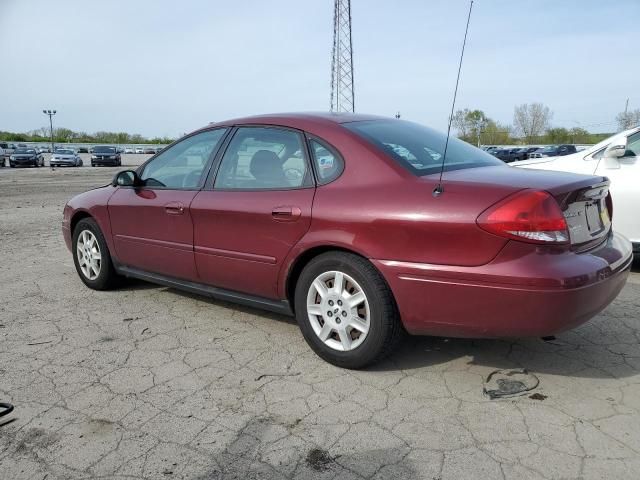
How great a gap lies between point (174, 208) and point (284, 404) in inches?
72.2

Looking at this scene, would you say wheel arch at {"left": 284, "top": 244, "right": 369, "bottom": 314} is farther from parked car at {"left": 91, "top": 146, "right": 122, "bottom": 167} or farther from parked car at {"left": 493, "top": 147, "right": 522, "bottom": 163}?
parked car at {"left": 91, "top": 146, "right": 122, "bottom": 167}

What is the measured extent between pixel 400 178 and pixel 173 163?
2093mm

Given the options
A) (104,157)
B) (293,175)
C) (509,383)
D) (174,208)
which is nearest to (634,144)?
(509,383)

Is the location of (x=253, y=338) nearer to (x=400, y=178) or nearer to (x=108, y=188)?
(x=400, y=178)

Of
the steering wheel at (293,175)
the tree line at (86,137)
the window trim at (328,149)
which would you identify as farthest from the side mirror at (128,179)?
the tree line at (86,137)

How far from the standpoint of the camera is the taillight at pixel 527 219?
2.63 meters

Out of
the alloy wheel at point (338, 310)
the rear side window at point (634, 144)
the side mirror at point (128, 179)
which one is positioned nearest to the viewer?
the alloy wheel at point (338, 310)

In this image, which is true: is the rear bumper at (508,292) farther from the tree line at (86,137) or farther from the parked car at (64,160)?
the tree line at (86,137)

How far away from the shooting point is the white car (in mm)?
5297

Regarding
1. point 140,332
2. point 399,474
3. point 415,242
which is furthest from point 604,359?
point 140,332

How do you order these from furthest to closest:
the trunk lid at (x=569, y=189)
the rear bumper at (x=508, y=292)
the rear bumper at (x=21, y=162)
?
the rear bumper at (x=21, y=162) → the trunk lid at (x=569, y=189) → the rear bumper at (x=508, y=292)

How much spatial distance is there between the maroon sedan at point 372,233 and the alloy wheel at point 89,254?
799 millimetres

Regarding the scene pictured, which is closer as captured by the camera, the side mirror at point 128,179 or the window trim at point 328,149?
the window trim at point 328,149

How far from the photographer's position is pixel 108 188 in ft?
15.9
